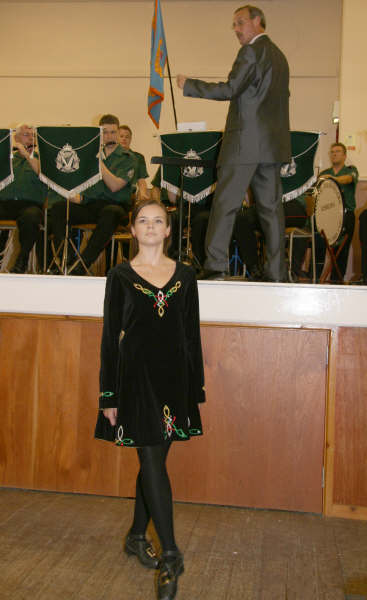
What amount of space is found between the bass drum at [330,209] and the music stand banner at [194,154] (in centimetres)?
72

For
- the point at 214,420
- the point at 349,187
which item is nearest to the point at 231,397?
the point at 214,420

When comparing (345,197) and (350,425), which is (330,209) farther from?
(350,425)

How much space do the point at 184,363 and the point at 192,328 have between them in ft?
0.48

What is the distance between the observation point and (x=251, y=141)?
10.6 ft

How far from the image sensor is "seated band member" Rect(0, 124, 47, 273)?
4.02 meters

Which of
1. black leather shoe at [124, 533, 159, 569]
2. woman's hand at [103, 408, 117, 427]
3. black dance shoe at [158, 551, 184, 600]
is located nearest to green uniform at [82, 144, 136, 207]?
woman's hand at [103, 408, 117, 427]

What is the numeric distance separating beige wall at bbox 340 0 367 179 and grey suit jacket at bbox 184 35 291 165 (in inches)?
104

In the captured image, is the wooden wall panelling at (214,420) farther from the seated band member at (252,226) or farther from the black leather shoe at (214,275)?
the seated band member at (252,226)

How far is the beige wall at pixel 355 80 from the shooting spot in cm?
568

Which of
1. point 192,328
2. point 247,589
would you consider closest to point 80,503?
point 247,589

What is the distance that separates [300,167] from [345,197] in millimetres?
1054

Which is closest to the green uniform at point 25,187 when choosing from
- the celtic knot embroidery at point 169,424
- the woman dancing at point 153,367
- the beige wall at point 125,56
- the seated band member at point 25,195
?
the seated band member at point 25,195

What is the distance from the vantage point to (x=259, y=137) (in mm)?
3221

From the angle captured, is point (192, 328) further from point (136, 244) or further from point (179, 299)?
point (136, 244)
